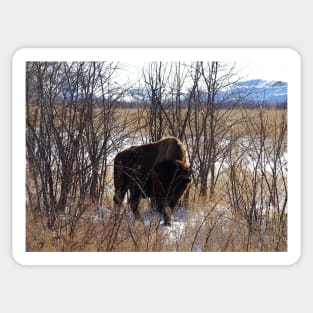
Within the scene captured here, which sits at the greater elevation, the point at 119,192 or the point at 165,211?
the point at 119,192

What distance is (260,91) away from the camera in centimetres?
505

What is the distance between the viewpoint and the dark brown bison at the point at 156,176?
5.07 meters

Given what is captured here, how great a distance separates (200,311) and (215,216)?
726 mm

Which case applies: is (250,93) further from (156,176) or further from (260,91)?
(156,176)

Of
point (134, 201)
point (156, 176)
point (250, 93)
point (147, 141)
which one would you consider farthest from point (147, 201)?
point (250, 93)

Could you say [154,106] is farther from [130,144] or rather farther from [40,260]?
[40,260]

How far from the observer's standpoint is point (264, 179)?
509 cm
